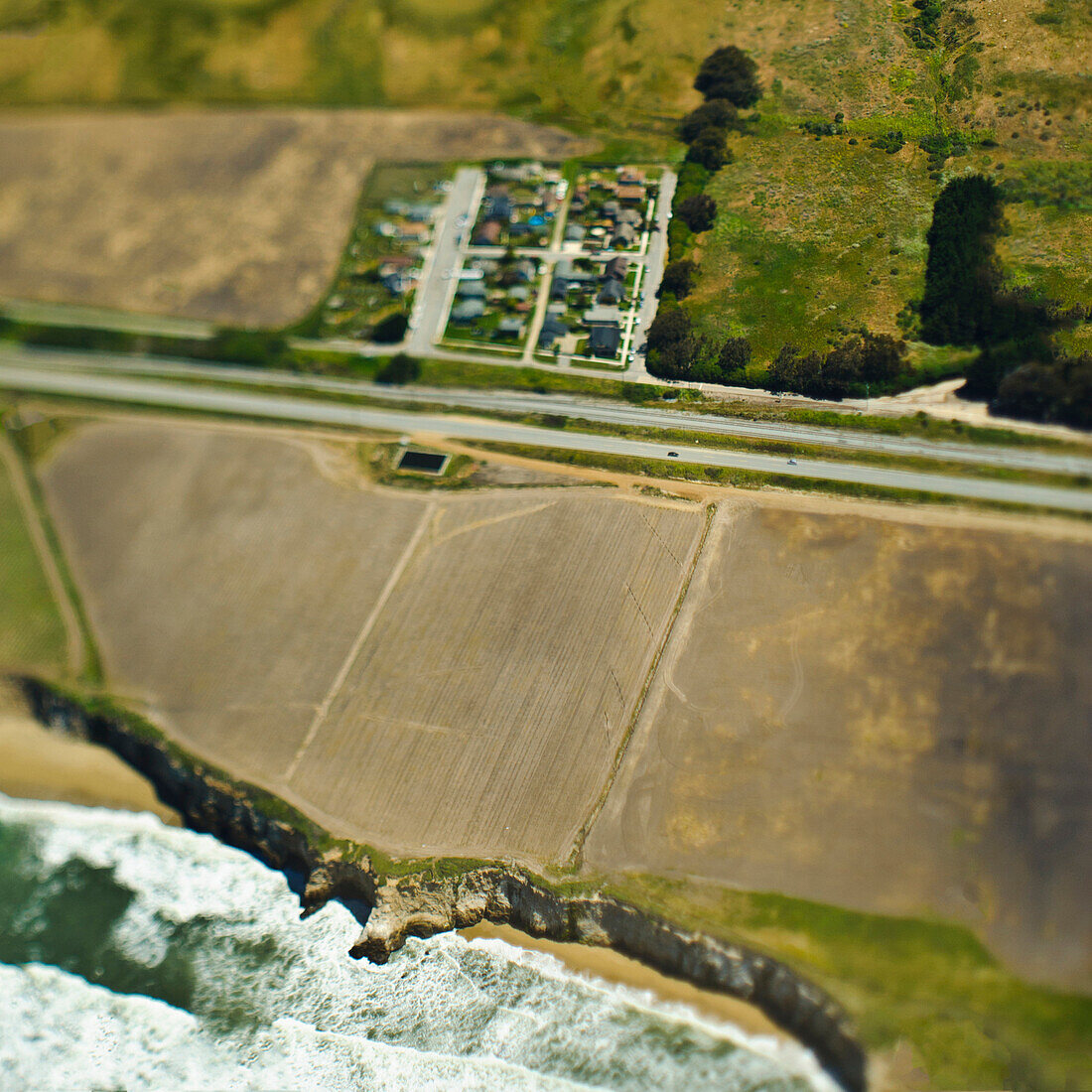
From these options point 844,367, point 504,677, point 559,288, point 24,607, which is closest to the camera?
point 504,677

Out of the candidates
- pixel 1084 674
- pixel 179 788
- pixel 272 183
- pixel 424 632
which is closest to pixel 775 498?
pixel 1084 674

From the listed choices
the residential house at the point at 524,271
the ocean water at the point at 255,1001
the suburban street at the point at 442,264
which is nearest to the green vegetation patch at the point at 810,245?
the residential house at the point at 524,271

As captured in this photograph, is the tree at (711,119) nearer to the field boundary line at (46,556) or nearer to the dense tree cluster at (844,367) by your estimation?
the dense tree cluster at (844,367)

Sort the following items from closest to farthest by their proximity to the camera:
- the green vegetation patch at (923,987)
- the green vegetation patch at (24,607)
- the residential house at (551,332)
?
1. the green vegetation patch at (923,987)
2. the green vegetation patch at (24,607)
3. the residential house at (551,332)

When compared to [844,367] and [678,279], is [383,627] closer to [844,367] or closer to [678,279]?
[678,279]

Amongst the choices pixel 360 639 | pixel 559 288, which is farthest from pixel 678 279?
pixel 360 639

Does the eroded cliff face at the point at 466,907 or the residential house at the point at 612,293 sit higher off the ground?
the residential house at the point at 612,293
